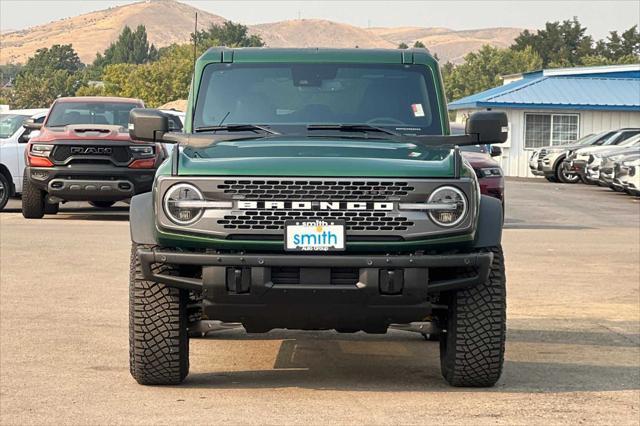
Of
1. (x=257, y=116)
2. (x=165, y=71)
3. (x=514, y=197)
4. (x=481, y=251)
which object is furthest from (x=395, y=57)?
(x=165, y=71)

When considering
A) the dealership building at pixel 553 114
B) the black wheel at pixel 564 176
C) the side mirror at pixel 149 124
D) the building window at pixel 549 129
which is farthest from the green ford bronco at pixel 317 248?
the building window at pixel 549 129

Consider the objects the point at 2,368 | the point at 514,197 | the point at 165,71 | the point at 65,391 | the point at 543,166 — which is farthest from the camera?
the point at 165,71

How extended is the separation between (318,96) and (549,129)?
45.9m

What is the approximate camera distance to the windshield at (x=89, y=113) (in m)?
22.9

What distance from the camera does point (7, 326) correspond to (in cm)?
1129

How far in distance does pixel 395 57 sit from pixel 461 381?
2.38 meters

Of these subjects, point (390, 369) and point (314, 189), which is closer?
point (314, 189)

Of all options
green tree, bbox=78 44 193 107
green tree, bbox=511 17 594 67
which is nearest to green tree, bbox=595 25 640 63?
green tree, bbox=511 17 594 67

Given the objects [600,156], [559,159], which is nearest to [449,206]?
[600,156]

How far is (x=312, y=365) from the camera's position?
31.6 ft

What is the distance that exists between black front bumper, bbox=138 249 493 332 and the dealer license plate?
63 mm

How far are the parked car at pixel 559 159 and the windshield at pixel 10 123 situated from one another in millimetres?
21882

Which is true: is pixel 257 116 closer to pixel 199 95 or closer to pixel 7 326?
pixel 199 95

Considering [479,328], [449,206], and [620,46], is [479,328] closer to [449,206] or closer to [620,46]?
[449,206]
